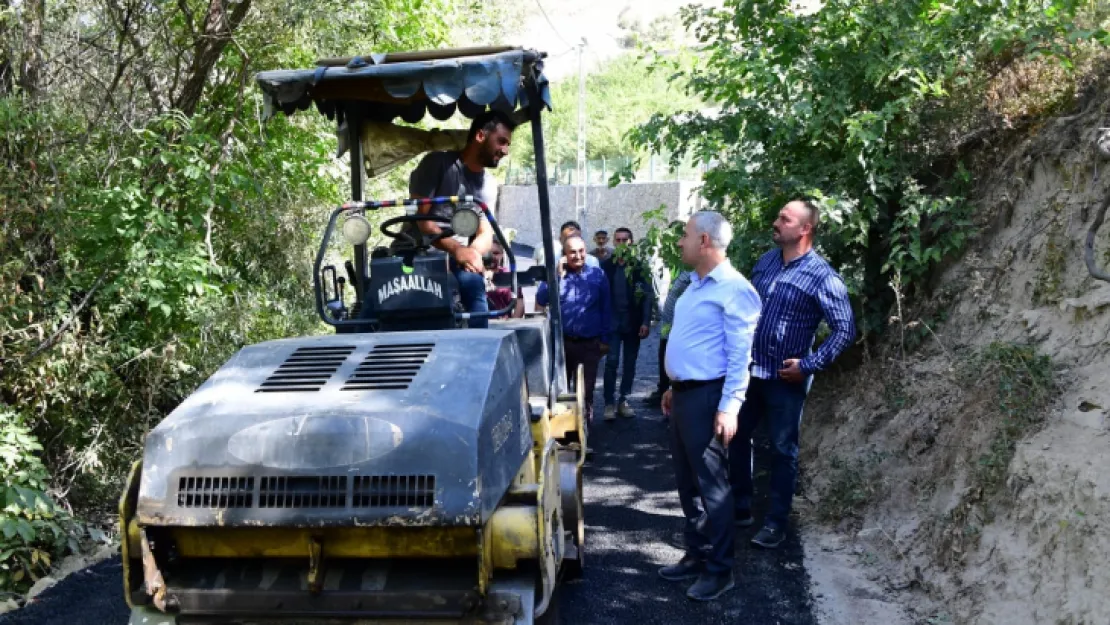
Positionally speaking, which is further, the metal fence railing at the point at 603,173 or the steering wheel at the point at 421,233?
the metal fence railing at the point at 603,173

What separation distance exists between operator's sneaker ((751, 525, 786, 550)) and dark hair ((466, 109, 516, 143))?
9.21ft

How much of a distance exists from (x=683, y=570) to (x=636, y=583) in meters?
0.28

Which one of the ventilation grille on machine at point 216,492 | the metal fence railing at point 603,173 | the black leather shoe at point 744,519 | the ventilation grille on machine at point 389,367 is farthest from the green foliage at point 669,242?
the metal fence railing at point 603,173

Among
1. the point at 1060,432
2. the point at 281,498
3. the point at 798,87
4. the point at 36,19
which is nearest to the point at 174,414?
the point at 281,498

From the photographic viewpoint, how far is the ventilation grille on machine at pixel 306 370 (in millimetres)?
3797

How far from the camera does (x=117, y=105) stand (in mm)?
7672

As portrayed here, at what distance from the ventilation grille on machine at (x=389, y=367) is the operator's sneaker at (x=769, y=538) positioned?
2.69 meters

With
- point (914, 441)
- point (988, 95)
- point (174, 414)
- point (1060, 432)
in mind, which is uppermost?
point (988, 95)

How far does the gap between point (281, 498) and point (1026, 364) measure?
403 centimetres

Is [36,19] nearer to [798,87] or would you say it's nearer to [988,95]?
[798,87]

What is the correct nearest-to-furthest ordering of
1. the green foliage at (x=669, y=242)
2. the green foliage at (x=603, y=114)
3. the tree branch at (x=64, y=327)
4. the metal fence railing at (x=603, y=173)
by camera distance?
1. the tree branch at (x=64, y=327)
2. the green foliage at (x=669, y=242)
3. the metal fence railing at (x=603, y=173)
4. the green foliage at (x=603, y=114)

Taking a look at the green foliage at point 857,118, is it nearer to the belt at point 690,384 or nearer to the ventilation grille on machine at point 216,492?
the belt at point 690,384

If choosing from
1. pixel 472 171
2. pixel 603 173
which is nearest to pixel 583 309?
pixel 472 171

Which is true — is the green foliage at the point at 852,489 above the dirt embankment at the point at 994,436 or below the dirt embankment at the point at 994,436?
below
